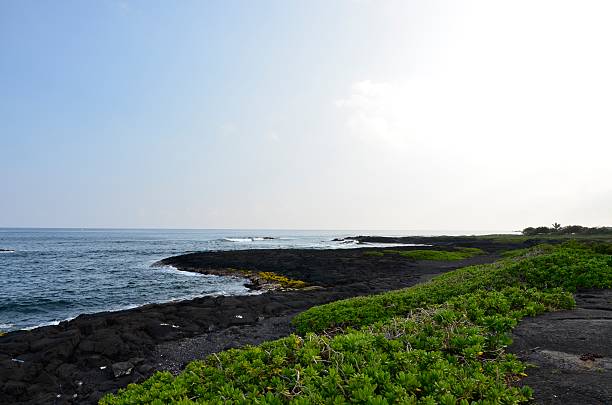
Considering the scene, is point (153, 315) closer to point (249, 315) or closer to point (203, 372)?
point (249, 315)

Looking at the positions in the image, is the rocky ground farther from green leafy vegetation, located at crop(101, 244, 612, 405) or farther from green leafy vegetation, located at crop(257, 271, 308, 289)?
green leafy vegetation, located at crop(257, 271, 308, 289)

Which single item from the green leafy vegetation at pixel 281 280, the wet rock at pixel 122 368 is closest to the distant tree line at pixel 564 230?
the green leafy vegetation at pixel 281 280

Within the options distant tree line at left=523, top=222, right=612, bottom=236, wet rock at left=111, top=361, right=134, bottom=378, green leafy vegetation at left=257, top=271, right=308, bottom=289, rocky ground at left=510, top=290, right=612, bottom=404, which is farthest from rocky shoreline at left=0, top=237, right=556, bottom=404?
distant tree line at left=523, top=222, right=612, bottom=236

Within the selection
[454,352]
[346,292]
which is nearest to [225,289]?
[346,292]

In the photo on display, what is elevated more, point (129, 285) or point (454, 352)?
point (454, 352)

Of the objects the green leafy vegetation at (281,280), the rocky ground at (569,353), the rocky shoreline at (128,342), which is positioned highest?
the rocky ground at (569,353)

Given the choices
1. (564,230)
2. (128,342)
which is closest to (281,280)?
(128,342)

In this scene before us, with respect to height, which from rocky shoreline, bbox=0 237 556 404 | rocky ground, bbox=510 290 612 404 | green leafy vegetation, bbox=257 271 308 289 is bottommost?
green leafy vegetation, bbox=257 271 308 289

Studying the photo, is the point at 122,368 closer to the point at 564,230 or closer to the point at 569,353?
the point at 569,353

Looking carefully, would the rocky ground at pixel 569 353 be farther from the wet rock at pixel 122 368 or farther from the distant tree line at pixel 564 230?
the distant tree line at pixel 564 230

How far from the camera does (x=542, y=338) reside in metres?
10.0

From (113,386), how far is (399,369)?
10.5 m

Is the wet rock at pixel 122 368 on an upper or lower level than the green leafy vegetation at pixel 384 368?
lower

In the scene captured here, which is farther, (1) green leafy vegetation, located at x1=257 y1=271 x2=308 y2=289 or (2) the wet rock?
Answer: (1) green leafy vegetation, located at x1=257 y1=271 x2=308 y2=289
